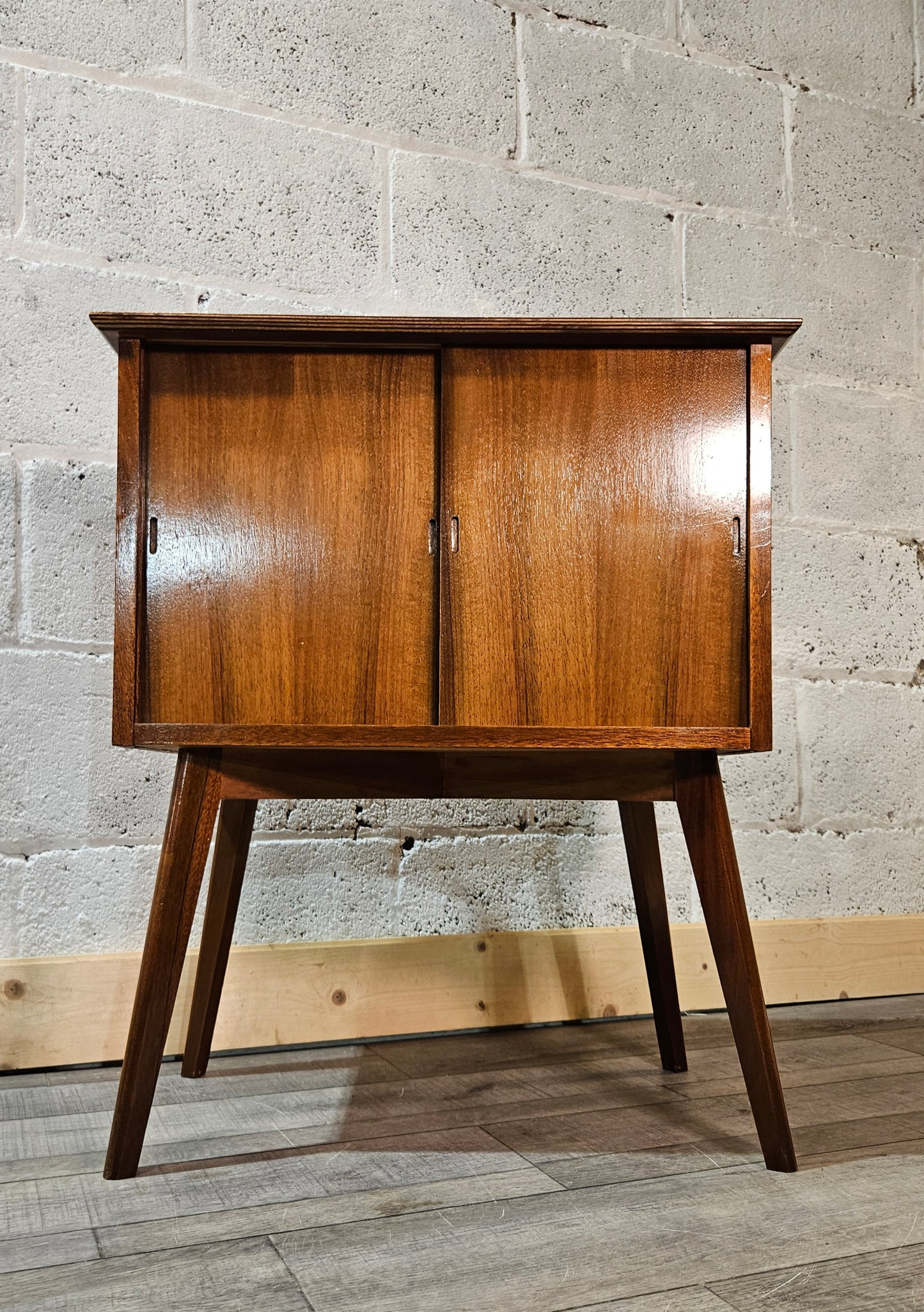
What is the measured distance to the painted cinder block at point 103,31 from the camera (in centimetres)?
140

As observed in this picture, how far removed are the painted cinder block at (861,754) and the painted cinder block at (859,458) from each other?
0.31 m

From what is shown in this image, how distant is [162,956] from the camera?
3.01 feet

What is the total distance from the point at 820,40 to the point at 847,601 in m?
1.03

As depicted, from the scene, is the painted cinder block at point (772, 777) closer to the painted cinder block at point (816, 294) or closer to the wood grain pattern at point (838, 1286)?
the painted cinder block at point (816, 294)

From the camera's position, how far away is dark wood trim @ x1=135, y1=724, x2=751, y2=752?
0.91 m

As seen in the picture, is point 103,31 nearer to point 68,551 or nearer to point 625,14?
point 68,551

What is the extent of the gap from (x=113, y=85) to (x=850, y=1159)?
1.59 metres

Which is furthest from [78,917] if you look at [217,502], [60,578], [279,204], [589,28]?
[589,28]

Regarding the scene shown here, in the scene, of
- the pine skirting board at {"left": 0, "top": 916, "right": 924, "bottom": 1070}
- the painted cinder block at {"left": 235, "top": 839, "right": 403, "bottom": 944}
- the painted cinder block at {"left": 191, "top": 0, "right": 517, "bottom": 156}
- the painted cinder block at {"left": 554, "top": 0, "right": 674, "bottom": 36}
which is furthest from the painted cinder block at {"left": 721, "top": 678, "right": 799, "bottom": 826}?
the painted cinder block at {"left": 554, "top": 0, "right": 674, "bottom": 36}

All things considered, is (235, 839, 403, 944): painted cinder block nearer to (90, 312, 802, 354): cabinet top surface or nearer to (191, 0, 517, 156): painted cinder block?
(90, 312, 802, 354): cabinet top surface

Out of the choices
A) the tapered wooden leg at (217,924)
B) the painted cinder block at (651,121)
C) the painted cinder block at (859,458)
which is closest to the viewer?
the tapered wooden leg at (217,924)

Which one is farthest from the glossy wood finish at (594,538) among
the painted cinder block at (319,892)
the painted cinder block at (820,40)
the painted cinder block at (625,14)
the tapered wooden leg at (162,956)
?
the painted cinder block at (820,40)

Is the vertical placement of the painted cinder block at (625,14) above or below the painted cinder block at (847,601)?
above

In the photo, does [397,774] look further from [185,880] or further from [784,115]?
[784,115]
